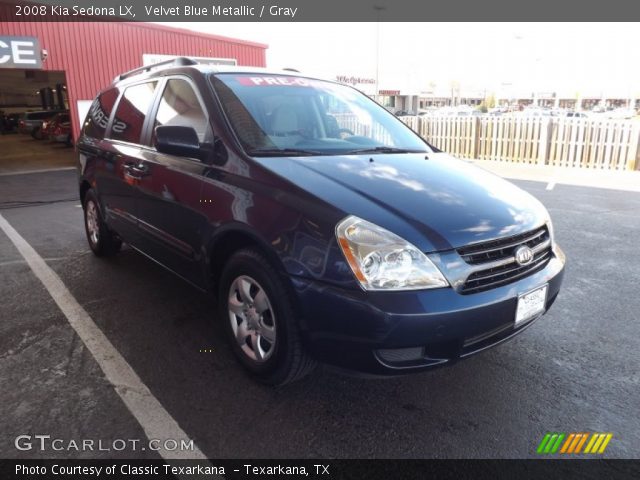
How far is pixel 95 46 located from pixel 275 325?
14.4 m

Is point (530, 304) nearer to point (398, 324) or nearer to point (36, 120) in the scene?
point (398, 324)

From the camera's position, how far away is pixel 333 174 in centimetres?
→ 261

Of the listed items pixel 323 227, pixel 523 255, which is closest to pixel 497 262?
pixel 523 255

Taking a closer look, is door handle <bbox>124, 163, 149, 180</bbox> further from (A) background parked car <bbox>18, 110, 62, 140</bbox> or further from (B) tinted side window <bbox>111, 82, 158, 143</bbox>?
(A) background parked car <bbox>18, 110, 62, 140</bbox>

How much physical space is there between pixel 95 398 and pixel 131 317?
3.45ft

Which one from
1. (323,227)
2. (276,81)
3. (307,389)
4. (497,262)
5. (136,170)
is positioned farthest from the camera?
(136,170)

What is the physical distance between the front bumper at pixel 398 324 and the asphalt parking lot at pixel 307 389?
390mm

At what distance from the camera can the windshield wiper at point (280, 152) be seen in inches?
108

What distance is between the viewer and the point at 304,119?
3305mm

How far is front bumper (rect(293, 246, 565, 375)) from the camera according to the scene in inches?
81.4

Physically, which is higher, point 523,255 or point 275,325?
point 523,255

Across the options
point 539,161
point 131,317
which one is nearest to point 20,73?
point 539,161

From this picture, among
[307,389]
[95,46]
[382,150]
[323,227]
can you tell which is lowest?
[307,389]

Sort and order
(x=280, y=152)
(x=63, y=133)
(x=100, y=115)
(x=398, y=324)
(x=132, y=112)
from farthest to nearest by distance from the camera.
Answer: (x=63, y=133), (x=100, y=115), (x=132, y=112), (x=280, y=152), (x=398, y=324)
